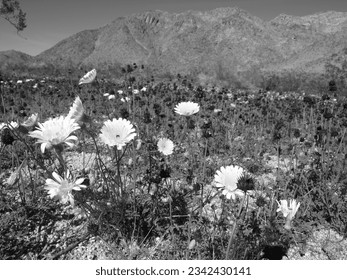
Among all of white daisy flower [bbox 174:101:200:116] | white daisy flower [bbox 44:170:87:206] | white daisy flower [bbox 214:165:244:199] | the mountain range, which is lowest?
white daisy flower [bbox 214:165:244:199]

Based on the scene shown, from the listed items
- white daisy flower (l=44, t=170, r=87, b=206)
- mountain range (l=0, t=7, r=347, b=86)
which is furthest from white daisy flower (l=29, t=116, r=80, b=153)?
mountain range (l=0, t=7, r=347, b=86)

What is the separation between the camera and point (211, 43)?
3581 centimetres

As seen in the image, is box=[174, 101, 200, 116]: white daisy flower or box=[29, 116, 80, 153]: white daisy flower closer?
box=[29, 116, 80, 153]: white daisy flower

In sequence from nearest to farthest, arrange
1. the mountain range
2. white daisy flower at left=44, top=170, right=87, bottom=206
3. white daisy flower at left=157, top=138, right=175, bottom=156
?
white daisy flower at left=44, top=170, right=87, bottom=206 < white daisy flower at left=157, top=138, right=175, bottom=156 < the mountain range

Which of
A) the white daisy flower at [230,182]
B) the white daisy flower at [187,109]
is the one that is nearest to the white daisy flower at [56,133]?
the white daisy flower at [230,182]

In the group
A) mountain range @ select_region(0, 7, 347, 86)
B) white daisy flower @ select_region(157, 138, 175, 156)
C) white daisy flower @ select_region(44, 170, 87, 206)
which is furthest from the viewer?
mountain range @ select_region(0, 7, 347, 86)

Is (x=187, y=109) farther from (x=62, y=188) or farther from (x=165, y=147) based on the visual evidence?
(x=62, y=188)

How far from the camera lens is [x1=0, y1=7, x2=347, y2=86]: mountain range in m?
23.3

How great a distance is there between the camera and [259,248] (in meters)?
1.85

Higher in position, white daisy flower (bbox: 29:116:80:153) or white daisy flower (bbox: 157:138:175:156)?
white daisy flower (bbox: 29:116:80:153)

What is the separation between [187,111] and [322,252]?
4.95 ft

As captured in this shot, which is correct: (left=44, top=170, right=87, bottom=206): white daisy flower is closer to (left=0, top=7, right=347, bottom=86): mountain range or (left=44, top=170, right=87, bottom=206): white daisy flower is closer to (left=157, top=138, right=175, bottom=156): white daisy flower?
(left=157, top=138, right=175, bottom=156): white daisy flower
